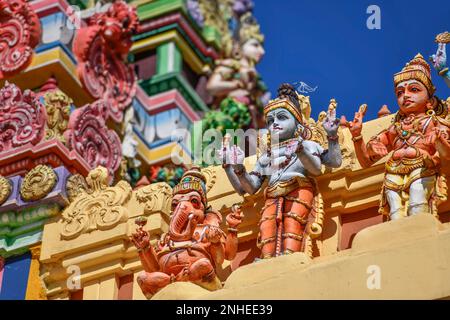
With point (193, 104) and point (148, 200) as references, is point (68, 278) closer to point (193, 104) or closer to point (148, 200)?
point (148, 200)

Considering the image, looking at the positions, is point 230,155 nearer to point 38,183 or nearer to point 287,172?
point 287,172

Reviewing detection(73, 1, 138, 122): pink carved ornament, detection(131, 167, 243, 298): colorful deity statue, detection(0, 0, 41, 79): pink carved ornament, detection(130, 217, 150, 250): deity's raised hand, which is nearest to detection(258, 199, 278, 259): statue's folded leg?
detection(131, 167, 243, 298): colorful deity statue

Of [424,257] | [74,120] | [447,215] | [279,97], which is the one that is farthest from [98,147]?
[424,257]

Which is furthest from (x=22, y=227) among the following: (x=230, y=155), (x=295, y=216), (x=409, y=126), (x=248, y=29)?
(x=248, y=29)

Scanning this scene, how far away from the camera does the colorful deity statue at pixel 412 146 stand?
36.3 feet

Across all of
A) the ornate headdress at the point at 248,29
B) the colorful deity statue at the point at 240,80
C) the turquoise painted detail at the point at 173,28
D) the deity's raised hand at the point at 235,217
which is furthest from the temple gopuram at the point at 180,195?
the ornate headdress at the point at 248,29

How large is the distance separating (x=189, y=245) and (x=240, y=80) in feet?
33.5

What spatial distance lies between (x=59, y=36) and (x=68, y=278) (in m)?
3.99

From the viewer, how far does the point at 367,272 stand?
10.1 m

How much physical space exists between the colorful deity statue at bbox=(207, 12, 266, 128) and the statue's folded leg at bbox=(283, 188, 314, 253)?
8.51 metres

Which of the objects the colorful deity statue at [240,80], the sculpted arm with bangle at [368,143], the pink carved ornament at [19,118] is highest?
the colorful deity statue at [240,80]

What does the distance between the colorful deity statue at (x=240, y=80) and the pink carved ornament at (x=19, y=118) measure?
5.43 meters

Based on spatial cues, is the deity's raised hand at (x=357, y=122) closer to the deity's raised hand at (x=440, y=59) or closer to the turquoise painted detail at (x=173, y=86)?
the deity's raised hand at (x=440, y=59)

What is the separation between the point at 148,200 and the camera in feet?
43.0
